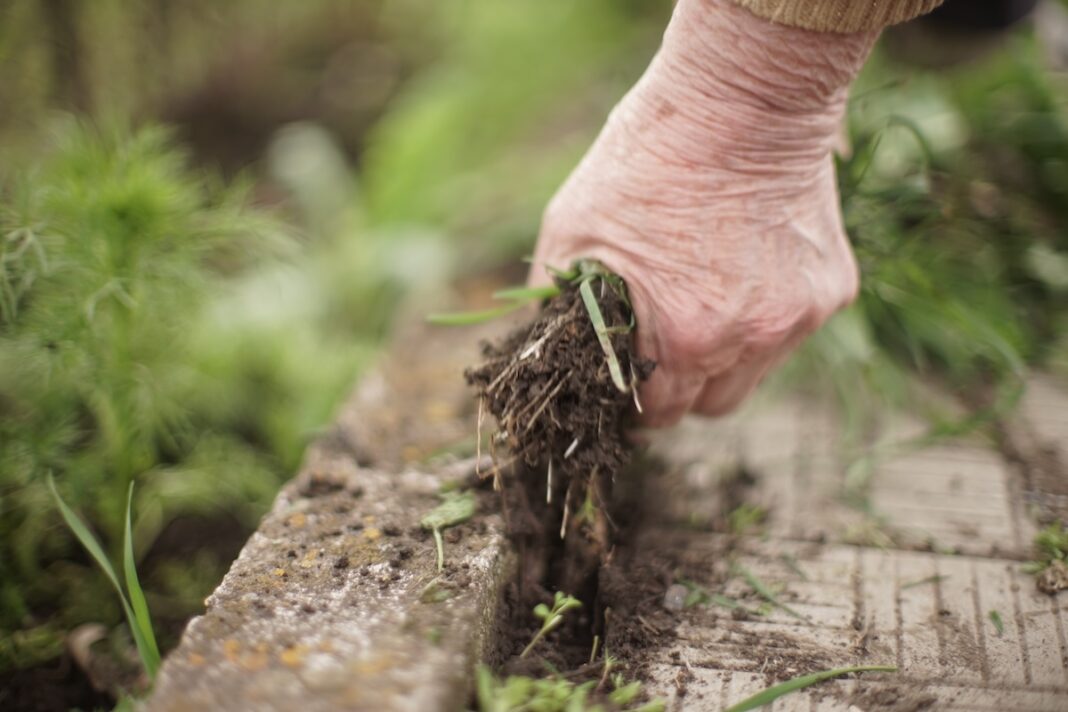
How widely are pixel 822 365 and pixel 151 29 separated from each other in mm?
3208

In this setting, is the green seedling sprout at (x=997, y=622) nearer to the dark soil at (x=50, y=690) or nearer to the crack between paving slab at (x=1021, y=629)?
the crack between paving slab at (x=1021, y=629)

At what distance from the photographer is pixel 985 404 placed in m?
2.32

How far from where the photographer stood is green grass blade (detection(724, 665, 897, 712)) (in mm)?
1371

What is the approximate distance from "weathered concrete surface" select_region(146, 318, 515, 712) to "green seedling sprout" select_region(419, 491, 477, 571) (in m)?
0.02

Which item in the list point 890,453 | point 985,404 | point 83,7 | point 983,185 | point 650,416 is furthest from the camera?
point 83,7

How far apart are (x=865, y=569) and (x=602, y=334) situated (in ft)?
2.46

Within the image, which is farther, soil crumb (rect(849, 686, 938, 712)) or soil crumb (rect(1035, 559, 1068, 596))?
soil crumb (rect(1035, 559, 1068, 596))

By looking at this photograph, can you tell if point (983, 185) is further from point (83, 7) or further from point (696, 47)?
point (83, 7)

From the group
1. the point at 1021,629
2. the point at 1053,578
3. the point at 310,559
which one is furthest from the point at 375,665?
the point at 1053,578

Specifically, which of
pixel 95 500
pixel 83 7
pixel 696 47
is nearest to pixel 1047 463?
pixel 696 47

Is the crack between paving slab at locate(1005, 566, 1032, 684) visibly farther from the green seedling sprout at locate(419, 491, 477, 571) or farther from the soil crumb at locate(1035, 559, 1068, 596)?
the green seedling sprout at locate(419, 491, 477, 571)

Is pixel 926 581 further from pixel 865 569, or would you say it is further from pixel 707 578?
pixel 707 578

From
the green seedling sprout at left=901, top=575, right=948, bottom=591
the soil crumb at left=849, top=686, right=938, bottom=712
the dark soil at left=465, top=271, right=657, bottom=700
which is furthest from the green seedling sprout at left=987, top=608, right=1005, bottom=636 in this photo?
the dark soil at left=465, top=271, right=657, bottom=700

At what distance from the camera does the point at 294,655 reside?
1290 mm
